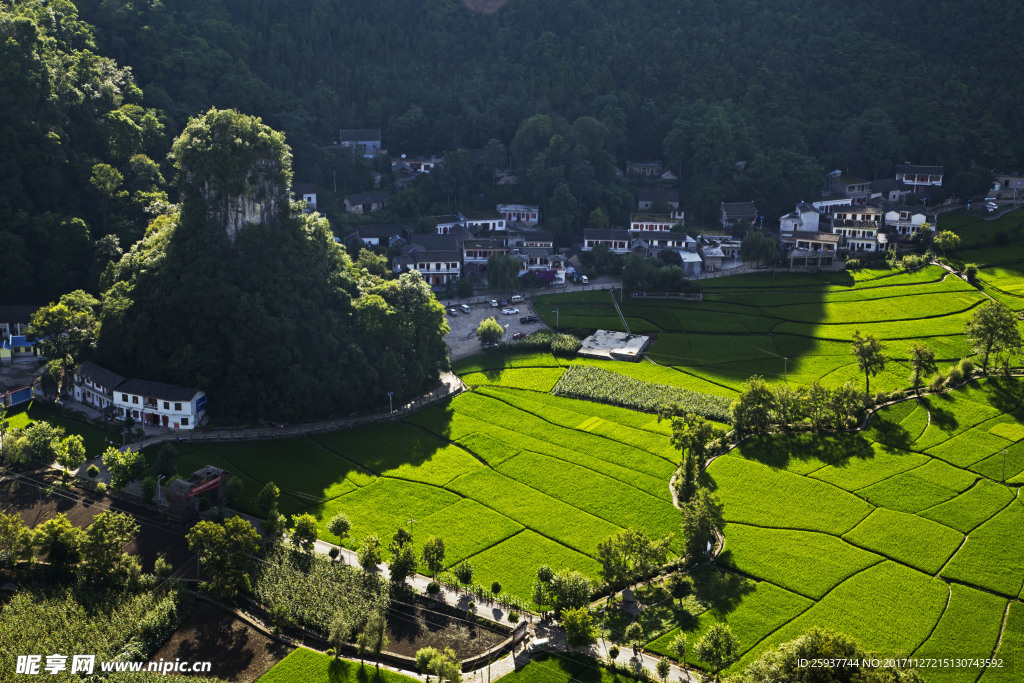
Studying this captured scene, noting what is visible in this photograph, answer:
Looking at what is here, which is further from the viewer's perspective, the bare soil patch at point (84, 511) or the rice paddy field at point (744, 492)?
the bare soil patch at point (84, 511)

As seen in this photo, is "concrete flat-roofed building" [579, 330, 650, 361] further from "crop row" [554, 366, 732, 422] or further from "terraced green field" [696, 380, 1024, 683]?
"terraced green field" [696, 380, 1024, 683]

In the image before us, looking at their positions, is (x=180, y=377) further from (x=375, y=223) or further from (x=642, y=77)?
(x=642, y=77)

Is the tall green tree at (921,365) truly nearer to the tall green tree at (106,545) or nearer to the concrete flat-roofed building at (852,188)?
the concrete flat-roofed building at (852,188)

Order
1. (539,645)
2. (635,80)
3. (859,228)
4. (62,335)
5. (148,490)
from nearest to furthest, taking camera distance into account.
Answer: (539,645) → (148,490) → (62,335) → (859,228) → (635,80)

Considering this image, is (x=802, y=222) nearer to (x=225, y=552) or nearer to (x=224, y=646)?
(x=225, y=552)

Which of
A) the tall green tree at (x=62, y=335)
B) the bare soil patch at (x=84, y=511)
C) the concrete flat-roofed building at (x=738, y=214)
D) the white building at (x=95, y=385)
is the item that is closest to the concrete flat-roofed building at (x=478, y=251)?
the concrete flat-roofed building at (x=738, y=214)

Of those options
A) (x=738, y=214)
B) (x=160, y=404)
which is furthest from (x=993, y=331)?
(x=160, y=404)
